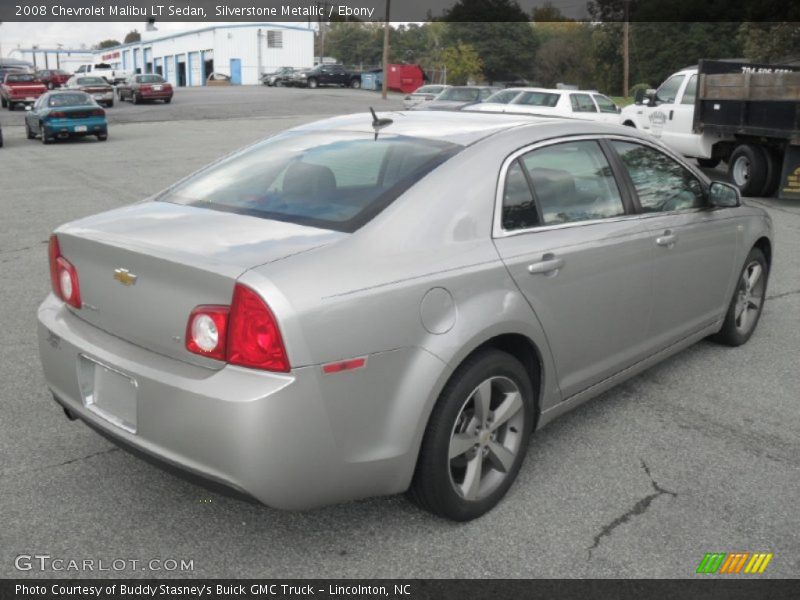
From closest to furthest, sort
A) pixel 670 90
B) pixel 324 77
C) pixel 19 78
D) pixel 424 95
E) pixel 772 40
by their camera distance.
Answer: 1. pixel 670 90
2. pixel 772 40
3. pixel 424 95
4. pixel 19 78
5. pixel 324 77

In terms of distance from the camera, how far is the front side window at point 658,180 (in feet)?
13.9

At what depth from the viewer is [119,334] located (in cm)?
306

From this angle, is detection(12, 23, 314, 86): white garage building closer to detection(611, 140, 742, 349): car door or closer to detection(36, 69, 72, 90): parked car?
detection(36, 69, 72, 90): parked car

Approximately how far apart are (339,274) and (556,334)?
47.4 inches

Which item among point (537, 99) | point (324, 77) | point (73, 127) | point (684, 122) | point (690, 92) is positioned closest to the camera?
point (684, 122)

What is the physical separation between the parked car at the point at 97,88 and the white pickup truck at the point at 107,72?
A: 414 inches

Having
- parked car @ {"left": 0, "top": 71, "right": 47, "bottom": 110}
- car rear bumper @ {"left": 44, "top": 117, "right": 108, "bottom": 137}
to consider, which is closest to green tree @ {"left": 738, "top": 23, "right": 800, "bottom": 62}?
car rear bumper @ {"left": 44, "top": 117, "right": 108, "bottom": 137}

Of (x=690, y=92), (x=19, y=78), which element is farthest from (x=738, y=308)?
(x=19, y=78)

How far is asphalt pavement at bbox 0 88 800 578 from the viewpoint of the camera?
3.04 metres

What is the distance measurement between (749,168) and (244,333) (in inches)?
476

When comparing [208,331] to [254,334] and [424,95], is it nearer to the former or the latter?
[254,334]

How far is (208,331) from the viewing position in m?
2.75
